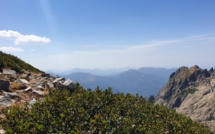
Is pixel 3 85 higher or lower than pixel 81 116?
higher

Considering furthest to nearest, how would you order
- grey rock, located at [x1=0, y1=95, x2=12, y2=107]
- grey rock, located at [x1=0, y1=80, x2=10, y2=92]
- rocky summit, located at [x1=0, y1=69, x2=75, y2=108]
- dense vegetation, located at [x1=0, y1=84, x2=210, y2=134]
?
grey rock, located at [x1=0, y1=80, x2=10, y2=92] → rocky summit, located at [x1=0, y1=69, x2=75, y2=108] → grey rock, located at [x1=0, y1=95, x2=12, y2=107] → dense vegetation, located at [x1=0, y1=84, x2=210, y2=134]

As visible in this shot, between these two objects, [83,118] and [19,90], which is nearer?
[83,118]

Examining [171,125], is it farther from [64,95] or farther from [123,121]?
[64,95]

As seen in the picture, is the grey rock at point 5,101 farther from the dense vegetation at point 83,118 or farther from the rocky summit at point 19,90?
the dense vegetation at point 83,118

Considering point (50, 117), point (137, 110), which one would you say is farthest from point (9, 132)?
point (137, 110)

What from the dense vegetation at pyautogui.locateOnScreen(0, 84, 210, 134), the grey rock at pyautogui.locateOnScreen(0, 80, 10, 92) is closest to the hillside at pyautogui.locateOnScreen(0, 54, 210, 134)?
the dense vegetation at pyautogui.locateOnScreen(0, 84, 210, 134)

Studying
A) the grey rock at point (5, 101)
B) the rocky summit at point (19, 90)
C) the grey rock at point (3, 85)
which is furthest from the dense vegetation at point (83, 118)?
the grey rock at point (3, 85)

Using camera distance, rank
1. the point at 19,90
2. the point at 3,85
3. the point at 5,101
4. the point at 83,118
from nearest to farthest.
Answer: the point at 83,118
the point at 5,101
the point at 3,85
the point at 19,90

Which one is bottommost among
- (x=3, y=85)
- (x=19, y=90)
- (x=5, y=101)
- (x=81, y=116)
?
(x=5, y=101)

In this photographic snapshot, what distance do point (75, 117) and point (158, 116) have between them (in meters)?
7.00

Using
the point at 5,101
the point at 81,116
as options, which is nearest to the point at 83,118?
the point at 81,116

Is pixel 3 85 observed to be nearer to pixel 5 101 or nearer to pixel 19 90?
pixel 19 90

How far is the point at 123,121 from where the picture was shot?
10.6 meters

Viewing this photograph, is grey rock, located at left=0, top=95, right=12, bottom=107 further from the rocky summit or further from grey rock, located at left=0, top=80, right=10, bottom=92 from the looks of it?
grey rock, located at left=0, top=80, right=10, bottom=92
